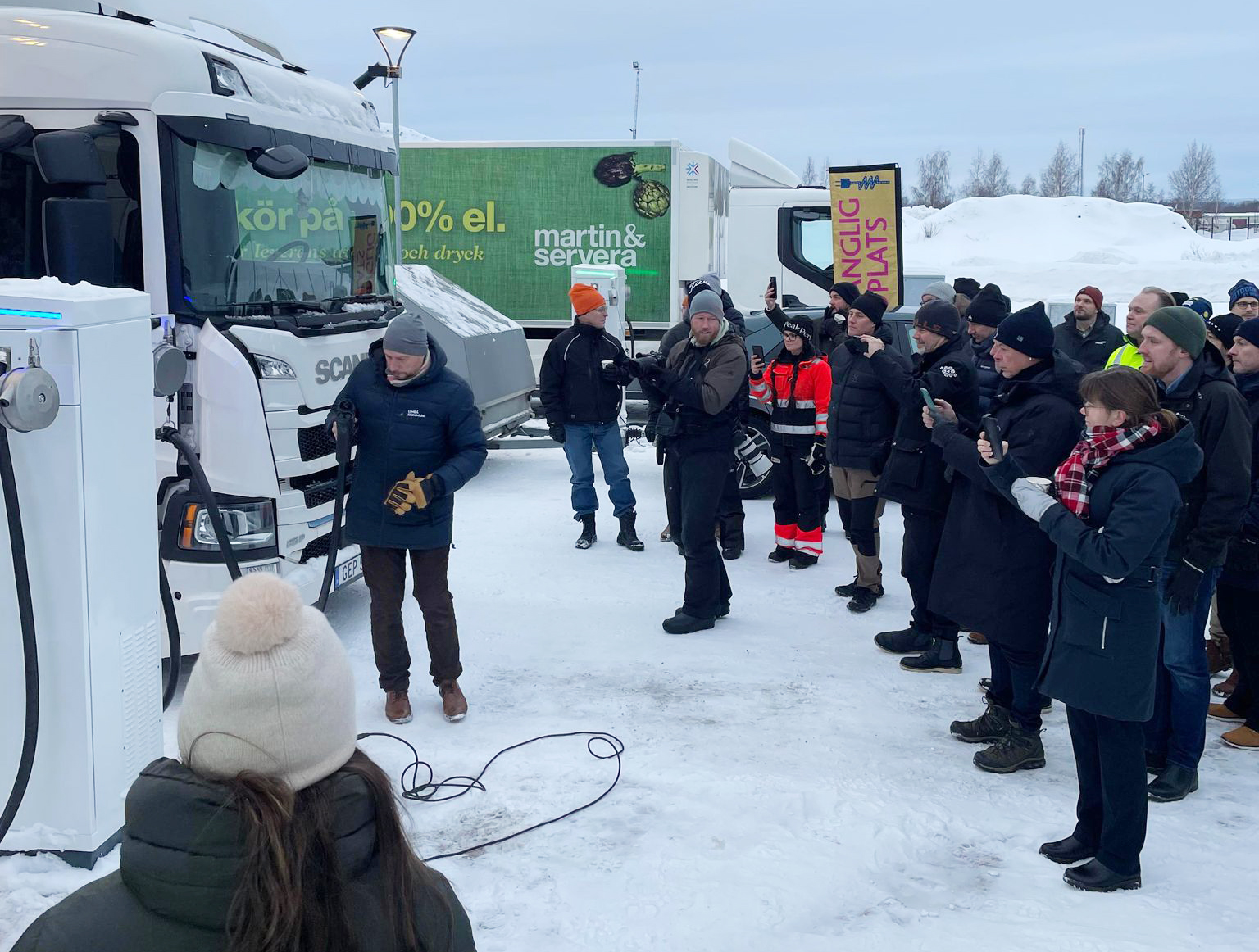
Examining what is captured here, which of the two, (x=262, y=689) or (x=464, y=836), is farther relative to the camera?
(x=464, y=836)

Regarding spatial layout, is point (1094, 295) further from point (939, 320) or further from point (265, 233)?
point (265, 233)

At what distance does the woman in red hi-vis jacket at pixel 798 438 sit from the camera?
7945mm

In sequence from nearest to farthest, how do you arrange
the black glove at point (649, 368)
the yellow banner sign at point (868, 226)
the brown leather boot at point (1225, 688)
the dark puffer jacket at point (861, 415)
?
1. the brown leather boot at point (1225, 688)
2. the black glove at point (649, 368)
3. the dark puffer jacket at point (861, 415)
4. the yellow banner sign at point (868, 226)

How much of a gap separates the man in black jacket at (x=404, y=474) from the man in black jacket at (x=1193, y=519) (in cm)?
292

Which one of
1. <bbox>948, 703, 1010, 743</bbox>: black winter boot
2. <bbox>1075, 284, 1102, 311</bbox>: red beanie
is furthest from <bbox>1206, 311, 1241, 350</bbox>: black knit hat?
<bbox>1075, 284, 1102, 311</bbox>: red beanie

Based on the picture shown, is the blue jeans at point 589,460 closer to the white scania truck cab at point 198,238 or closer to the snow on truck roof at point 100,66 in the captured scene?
the white scania truck cab at point 198,238

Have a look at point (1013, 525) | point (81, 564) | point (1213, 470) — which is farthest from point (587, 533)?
point (81, 564)

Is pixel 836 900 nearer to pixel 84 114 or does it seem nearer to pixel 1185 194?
pixel 84 114

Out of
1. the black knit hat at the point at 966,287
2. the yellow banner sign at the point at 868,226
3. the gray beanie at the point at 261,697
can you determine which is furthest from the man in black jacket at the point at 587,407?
the gray beanie at the point at 261,697

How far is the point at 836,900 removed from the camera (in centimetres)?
383

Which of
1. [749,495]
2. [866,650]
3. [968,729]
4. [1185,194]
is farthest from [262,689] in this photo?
[1185,194]

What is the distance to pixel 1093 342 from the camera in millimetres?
8867

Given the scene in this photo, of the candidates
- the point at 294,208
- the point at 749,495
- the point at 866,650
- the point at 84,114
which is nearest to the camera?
the point at 84,114

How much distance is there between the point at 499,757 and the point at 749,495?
536cm
